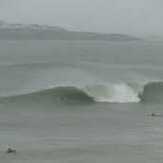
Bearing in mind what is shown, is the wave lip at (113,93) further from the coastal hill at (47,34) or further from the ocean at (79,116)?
the coastal hill at (47,34)

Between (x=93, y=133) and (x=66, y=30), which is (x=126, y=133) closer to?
(x=93, y=133)

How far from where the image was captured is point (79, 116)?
2431 centimetres

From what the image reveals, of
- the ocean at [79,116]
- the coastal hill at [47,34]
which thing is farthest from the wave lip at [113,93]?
the coastal hill at [47,34]

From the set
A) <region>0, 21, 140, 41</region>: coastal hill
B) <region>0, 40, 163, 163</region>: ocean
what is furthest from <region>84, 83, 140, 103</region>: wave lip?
<region>0, 21, 140, 41</region>: coastal hill

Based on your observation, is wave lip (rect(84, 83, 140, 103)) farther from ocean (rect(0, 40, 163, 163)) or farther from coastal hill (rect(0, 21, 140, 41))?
coastal hill (rect(0, 21, 140, 41))

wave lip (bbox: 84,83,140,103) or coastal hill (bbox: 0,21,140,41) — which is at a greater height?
wave lip (bbox: 84,83,140,103)

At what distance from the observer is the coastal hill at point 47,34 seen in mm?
147012

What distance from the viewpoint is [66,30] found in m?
165

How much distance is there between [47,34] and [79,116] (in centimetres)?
12975

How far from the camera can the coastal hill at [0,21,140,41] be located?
14701 centimetres

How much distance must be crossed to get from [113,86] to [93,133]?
13.6m

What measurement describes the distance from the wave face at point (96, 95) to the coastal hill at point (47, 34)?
10417cm

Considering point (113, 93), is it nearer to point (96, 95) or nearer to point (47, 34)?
point (96, 95)

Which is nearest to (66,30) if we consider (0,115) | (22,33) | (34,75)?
(22,33)
